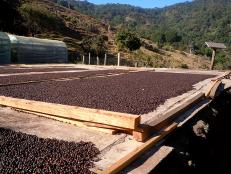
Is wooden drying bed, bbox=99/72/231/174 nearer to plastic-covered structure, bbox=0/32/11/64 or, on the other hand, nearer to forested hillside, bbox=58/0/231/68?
plastic-covered structure, bbox=0/32/11/64

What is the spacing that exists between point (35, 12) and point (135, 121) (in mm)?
43061

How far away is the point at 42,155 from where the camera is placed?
370cm

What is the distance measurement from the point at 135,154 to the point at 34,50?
22.5 meters

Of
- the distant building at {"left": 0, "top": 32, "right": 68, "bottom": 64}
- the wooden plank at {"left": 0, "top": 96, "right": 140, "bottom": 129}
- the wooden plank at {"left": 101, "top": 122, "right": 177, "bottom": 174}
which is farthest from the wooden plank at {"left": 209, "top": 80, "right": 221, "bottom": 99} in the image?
the distant building at {"left": 0, "top": 32, "right": 68, "bottom": 64}

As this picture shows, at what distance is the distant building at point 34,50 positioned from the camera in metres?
23.6

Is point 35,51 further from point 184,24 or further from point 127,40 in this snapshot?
point 184,24

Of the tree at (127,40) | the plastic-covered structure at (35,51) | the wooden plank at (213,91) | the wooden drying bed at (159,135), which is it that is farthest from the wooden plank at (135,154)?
the tree at (127,40)

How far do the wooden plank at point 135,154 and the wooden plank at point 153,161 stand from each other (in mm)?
117

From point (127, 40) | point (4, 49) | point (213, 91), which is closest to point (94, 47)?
point (127, 40)

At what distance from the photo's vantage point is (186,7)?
586 feet

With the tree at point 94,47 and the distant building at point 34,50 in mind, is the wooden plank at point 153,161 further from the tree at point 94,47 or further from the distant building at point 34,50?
the tree at point 94,47

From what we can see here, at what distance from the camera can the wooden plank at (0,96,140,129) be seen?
4.48 meters

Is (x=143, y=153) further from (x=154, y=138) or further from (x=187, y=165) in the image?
(x=187, y=165)

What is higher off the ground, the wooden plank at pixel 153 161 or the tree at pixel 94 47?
the wooden plank at pixel 153 161
